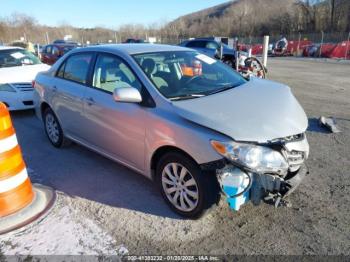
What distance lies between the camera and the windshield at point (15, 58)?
26.6 ft

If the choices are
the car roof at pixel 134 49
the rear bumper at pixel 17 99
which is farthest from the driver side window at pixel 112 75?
the rear bumper at pixel 17 99

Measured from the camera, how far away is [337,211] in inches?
126

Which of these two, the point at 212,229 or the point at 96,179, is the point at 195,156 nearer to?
the point at 212,229

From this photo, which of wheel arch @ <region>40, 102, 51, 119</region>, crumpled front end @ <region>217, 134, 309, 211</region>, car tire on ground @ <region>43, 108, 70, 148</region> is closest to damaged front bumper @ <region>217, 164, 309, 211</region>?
crumpled front end @ <region>217, 134, 309, 211</region>

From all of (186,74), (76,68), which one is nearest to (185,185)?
(186,74)

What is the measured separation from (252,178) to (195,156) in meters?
0.54

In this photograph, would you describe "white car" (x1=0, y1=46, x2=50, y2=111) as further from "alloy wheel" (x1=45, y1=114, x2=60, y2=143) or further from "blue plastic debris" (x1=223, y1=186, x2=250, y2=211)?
"blue plastic debris" (x1=223, y1=186, x2=250, y2=211)

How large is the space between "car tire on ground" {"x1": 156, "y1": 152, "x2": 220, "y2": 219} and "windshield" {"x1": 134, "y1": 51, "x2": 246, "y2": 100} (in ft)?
2.33

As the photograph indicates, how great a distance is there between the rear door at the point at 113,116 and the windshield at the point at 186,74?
25 cm

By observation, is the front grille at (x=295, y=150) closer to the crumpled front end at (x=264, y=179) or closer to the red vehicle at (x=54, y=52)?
the crumpled front end at (x=264, y=179)

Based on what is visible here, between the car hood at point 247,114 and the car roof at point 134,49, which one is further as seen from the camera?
the car roof at point 134,49

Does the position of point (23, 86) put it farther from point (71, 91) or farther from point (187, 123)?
point (187, 123)

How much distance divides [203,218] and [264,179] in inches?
31.9

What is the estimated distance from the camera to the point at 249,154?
2643mm
